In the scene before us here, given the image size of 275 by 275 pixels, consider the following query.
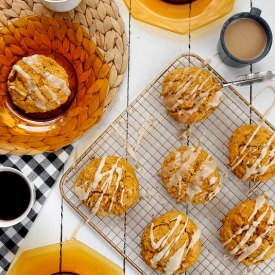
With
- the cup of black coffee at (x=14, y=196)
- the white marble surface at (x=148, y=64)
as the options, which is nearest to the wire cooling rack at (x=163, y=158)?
the white marble surface at (x=148, y=64)

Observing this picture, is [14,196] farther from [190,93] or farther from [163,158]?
[190,93]

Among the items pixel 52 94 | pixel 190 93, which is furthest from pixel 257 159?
pixel 52 94

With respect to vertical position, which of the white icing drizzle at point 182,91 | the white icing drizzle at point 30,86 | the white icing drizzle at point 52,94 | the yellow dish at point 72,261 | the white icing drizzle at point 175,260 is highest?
the white icing drizzle at point 182,91

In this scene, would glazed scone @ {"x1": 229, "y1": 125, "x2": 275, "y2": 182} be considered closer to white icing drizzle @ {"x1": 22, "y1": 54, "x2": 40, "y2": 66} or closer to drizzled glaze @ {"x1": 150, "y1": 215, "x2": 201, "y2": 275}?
drizzled glaze @ {"x1": 150, "y1": 215, "x2": 201, "y2": 275}

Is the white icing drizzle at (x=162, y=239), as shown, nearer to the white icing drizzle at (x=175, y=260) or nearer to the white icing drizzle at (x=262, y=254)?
the white icing drizzle at (x=175, y=260)

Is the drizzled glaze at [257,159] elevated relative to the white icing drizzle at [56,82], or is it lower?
elevated

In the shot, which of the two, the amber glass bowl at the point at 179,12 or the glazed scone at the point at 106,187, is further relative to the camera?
the amber glass bowl at the point at 179,12
